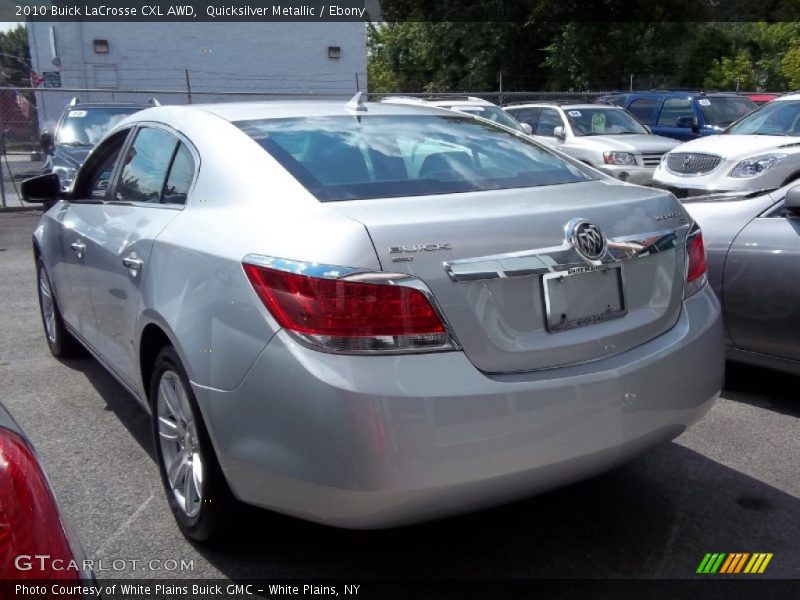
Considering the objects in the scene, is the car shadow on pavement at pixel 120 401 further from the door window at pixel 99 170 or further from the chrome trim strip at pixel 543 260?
the chrome trim strip at pixel 543 260

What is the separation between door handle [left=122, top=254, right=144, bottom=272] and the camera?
3287 millimetres

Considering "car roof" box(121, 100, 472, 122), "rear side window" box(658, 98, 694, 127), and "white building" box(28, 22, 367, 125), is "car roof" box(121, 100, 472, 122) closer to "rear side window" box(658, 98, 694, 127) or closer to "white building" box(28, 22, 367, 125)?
"rear side window" box(658, 98, 694, 127)

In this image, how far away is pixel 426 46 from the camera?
3716 centimetres

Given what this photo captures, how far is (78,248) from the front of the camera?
4152mm

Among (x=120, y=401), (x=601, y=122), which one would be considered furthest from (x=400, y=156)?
(x=601, y=122)

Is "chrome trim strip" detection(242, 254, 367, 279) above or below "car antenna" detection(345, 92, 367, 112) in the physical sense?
below

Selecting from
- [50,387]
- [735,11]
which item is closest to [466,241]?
[50,387]

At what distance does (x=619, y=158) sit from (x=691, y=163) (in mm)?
2160

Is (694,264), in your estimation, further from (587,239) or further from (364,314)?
(364,314)

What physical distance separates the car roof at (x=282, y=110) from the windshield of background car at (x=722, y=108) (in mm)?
12595

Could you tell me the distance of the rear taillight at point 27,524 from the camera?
149 centimetres

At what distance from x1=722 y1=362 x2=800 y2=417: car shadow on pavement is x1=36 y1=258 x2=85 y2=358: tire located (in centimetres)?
411

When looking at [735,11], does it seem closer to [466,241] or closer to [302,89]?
[302,89]

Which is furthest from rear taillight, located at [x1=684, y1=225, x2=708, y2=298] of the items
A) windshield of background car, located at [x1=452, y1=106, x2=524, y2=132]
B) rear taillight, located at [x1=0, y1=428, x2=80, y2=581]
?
windshield of background car, located at [x1=452, y1=106, x2=524, y2=132]
